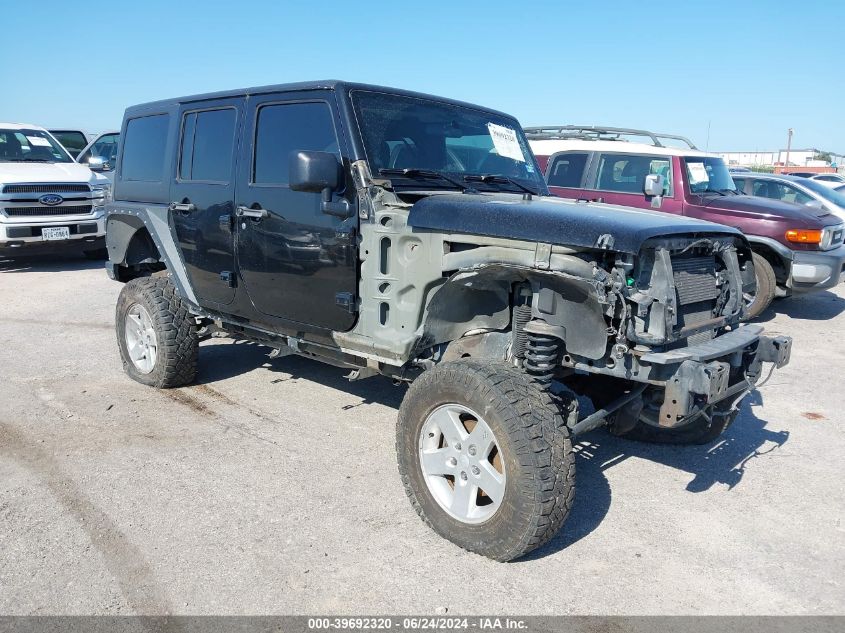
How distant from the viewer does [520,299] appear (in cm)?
368

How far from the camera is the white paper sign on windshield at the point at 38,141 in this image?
1178cm

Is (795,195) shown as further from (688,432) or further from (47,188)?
(47,188)

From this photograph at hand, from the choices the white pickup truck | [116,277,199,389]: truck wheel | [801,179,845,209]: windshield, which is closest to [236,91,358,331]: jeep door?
[116,277,199,389]: truck wheel

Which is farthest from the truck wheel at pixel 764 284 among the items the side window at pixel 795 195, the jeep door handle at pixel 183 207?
the jeep door handle at pixel 183 207

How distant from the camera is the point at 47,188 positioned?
1088 cm

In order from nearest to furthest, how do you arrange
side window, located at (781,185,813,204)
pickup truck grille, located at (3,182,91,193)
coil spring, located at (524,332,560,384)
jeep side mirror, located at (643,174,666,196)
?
coil spring, located at (524,332,560,384) → jeep side mirror, located at (643,174,666,196) → pickup truck grille, located at (3,182,91,193) → side window, located at (781,185,813,204)

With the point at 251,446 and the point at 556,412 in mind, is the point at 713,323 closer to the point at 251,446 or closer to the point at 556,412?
the point at 556,412

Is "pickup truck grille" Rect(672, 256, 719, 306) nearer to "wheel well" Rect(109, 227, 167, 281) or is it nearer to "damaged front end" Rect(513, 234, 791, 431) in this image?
"damaged front end" Rect(513, 234, 791, 431)

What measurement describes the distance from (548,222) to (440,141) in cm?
148

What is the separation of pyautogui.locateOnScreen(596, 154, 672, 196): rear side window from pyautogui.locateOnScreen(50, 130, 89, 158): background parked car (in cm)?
1134

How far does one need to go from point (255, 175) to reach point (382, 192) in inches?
43.6

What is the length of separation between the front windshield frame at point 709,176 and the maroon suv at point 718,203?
0.01 meters

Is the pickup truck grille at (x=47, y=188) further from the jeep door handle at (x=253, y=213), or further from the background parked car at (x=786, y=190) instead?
the background parked car at (x=786, y=190)

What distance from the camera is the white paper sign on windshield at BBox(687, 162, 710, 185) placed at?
9.19 m
